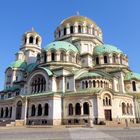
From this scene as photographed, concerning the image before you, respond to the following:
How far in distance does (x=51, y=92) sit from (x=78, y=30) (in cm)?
2330

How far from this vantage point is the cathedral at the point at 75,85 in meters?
34.2

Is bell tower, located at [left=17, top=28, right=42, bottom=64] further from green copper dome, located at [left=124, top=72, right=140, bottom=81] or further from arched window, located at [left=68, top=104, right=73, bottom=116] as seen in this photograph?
green copper dome, located at [left=124, top=72, right=140, bottom=81]

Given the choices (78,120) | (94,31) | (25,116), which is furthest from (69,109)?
(94,31)

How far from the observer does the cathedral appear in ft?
112

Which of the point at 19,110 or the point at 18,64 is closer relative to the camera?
the point at 19,110

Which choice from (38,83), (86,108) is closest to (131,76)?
(86,108)

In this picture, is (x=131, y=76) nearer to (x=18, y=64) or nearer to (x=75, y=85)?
(x=75, y=85)

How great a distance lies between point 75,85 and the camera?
38781mm

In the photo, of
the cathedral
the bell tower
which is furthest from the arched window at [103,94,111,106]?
the bell tower

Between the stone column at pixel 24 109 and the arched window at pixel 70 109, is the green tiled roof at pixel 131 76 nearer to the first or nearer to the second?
the arched window at pixel 70 109

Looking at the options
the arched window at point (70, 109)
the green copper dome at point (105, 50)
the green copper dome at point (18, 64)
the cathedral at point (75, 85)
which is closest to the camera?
the cathedral at point (75, 85)

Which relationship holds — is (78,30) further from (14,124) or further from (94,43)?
(14,124)

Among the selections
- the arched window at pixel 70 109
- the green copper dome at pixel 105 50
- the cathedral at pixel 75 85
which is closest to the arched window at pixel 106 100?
the cathedral at pixel 75 85

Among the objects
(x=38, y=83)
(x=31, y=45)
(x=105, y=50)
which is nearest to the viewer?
Result: (x=38, y=83)
